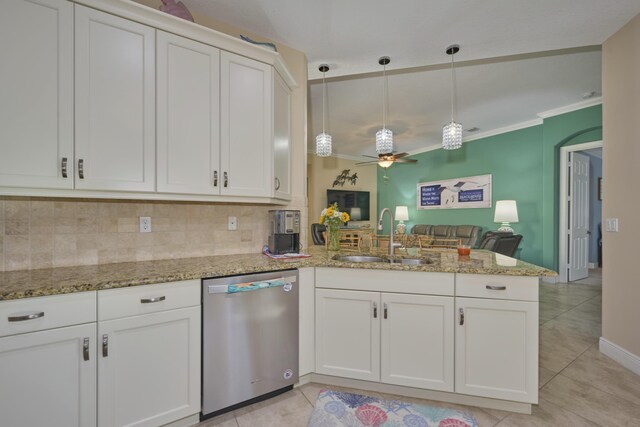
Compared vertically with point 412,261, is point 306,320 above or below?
below

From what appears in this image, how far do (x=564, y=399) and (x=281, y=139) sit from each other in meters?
2.60

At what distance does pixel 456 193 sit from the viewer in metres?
6.09

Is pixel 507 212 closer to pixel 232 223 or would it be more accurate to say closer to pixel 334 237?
pixel 334 237

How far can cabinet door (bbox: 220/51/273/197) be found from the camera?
6.26 feet

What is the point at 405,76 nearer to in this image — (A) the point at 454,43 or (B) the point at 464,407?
(A) the point at 454,43

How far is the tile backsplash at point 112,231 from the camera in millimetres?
1580

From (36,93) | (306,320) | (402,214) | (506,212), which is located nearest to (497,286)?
(306,320)

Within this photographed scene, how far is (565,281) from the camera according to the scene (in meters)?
4.67

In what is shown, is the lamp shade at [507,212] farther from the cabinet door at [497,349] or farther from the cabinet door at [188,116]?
the cabinet door at [188,116]

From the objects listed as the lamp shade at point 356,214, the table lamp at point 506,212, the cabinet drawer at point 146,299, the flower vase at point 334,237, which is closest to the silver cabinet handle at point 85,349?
the cabinet drawer at point 146,299

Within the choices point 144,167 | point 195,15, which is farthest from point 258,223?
point 195,15

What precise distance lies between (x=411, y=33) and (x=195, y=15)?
5.58 ft

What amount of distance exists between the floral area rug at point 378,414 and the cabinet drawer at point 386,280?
0.70m

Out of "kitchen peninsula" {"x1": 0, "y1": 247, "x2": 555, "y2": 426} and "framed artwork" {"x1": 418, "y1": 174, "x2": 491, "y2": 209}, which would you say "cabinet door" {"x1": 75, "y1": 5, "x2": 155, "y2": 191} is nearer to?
"kitchen peninsula" {"x1": 0, "y1": 247, "x2": 555, "y2": 426}
